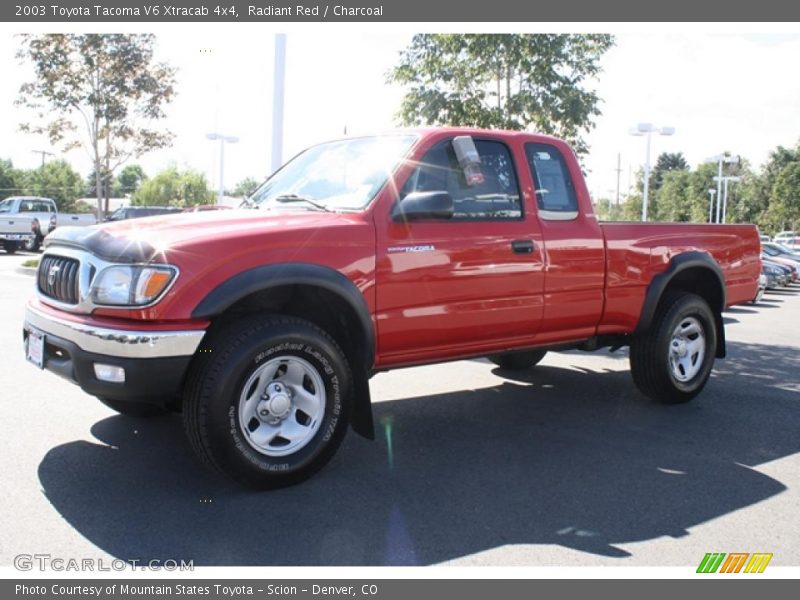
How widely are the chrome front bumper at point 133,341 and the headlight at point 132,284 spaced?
153 mm

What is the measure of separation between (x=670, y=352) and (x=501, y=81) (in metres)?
4.96

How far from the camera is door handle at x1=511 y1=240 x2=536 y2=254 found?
5086mm

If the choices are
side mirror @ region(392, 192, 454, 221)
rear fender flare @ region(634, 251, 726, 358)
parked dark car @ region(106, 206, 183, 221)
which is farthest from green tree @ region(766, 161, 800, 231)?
side mirror @ region(392, 192, 454, 221)

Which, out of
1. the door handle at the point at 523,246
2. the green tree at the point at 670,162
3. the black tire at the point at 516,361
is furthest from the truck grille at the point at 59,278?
the green tree at the point at 670,162

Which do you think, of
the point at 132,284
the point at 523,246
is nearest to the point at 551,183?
the point at 523,246

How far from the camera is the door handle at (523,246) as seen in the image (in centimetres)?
509

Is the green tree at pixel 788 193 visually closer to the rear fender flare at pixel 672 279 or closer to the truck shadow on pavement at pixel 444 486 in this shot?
the rear fender flare at pixel 672 279

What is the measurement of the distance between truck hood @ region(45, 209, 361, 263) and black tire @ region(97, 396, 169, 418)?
1.15m

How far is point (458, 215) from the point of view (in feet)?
16.0

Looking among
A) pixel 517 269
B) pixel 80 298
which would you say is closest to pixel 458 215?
pixel 517 269

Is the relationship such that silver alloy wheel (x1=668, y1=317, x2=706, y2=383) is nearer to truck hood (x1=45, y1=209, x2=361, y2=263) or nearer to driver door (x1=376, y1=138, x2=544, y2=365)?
driver door (x1=376, y1=138, x2=544, y2=365)

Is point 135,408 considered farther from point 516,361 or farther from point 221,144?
point 221,144

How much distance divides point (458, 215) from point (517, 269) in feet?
1.84

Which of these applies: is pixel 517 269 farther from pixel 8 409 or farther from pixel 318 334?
pixel 8 409
